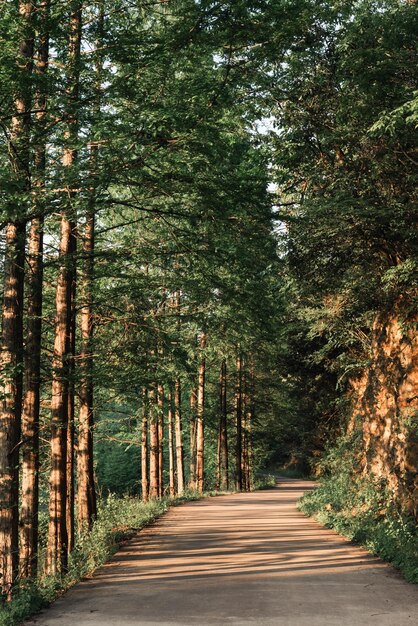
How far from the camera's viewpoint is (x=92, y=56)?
10211 millimetres

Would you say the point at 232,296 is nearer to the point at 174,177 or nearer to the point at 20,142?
the point at 174,177

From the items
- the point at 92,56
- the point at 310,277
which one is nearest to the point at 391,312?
the point at 310,277

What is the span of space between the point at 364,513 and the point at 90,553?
672 cm

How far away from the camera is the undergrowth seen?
1199 cm

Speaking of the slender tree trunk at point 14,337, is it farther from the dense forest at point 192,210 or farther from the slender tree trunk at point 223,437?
the slender tree trunk at point 223,437

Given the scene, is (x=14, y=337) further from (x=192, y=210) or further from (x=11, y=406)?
(x=192, y=210)

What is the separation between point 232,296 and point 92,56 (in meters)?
5.53

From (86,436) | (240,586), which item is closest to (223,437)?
(86,436)

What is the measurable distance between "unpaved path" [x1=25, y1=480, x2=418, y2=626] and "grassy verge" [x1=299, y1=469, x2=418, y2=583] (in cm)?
32

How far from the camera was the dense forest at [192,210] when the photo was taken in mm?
9758

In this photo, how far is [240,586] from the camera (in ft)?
32.8

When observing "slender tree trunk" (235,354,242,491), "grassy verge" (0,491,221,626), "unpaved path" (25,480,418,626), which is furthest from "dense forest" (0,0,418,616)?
"slender tree trunk" (235,354,242,491)

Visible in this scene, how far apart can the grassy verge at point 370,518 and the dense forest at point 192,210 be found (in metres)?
0.14

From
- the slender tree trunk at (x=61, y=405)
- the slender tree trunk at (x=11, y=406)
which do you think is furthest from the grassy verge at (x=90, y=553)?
the slender tree trunk at (x=11, y=406)
